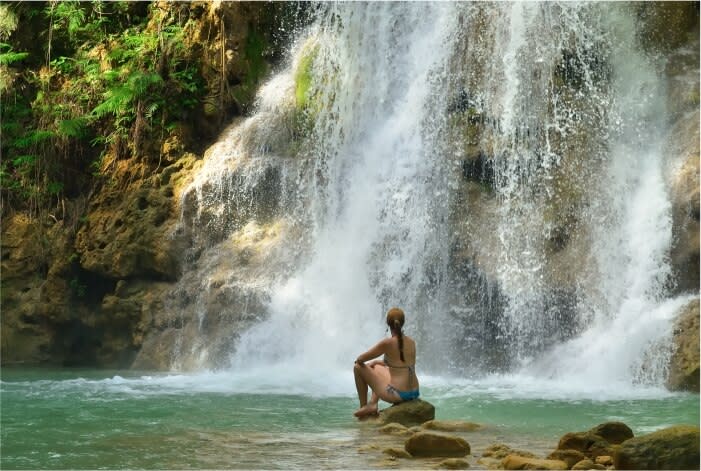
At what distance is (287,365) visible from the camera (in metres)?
13.4

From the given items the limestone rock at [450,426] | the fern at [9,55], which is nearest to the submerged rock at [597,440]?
the limestone rock at [450,426]

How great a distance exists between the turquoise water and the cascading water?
1.29 m

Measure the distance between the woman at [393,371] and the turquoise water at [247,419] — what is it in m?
0.33

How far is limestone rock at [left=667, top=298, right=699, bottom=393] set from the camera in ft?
35.3

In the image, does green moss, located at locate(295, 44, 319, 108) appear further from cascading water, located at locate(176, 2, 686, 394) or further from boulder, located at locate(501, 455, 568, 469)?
boulder, located at locate(501, 455, 568, 469)

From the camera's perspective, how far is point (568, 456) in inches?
230

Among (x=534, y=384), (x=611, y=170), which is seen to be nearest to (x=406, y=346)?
(x=534, y=384)

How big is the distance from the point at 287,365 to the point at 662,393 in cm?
551

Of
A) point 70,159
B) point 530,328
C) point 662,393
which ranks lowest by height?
point 662,393

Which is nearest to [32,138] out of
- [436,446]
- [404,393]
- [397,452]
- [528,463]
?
[404,393]

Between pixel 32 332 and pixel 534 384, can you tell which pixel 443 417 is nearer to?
pixel 534 384

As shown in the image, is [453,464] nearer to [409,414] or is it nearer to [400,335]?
[409,414]

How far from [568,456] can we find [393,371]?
2.38 meters

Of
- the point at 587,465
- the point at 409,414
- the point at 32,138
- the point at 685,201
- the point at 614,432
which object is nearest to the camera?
the point at 587,465
